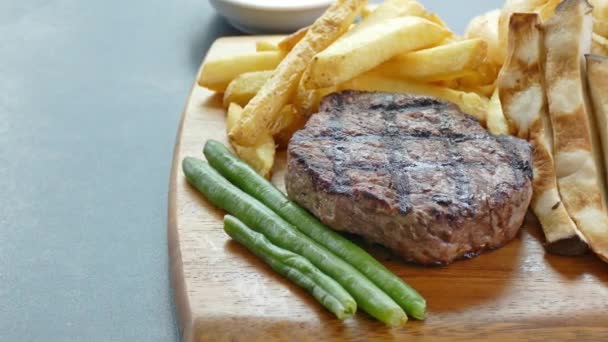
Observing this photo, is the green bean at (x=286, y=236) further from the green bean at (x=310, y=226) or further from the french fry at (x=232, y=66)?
the french fry at (x=232, y=66)

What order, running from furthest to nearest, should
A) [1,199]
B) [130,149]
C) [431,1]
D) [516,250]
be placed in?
[431,1]
[130,149]
[1,199]
[516,250]

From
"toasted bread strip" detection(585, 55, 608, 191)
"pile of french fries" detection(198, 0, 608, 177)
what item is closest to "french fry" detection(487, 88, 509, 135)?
"pile of french fries" detection(198, 0, 608, 177)

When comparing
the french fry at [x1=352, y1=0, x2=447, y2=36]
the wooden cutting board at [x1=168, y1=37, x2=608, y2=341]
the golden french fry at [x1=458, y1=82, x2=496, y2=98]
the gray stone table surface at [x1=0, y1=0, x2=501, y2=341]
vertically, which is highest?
the french fry at [x1=352, y1=0, x2=447, y2=36]

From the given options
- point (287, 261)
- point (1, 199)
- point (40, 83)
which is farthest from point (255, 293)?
point (40, 83)

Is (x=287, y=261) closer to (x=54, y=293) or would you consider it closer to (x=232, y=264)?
(x=232, y=264)

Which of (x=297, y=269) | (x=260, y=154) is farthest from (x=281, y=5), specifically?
(x=297, y=269)

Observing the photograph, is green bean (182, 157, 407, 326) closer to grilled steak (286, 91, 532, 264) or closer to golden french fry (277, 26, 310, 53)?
grilled steak (286, 91, 532, 264)
